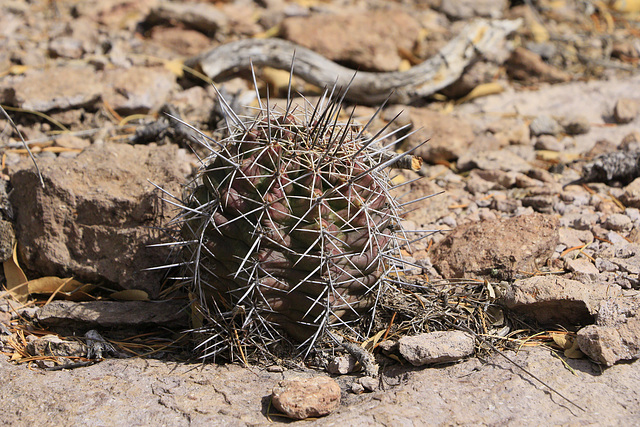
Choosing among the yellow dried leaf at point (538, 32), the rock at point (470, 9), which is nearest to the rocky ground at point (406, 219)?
the yellow dried leaf at point (538, 32)

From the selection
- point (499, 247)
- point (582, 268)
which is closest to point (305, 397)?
point (499, 247)

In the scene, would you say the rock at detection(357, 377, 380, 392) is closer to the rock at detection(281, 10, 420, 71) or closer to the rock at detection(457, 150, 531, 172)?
the rock at detection(457, 150, 531, 172)

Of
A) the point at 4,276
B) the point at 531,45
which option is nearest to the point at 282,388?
the point at 4,276

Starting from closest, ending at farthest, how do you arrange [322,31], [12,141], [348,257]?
[348,257] < [12,141] < [322,31]

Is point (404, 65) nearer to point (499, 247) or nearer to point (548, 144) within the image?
point (548, 144)

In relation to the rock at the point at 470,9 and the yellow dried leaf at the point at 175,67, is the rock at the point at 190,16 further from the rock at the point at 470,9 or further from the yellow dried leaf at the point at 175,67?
the rock at the point at 470,9

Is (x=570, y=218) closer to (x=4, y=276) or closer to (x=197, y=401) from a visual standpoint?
(x=197, y=401)
